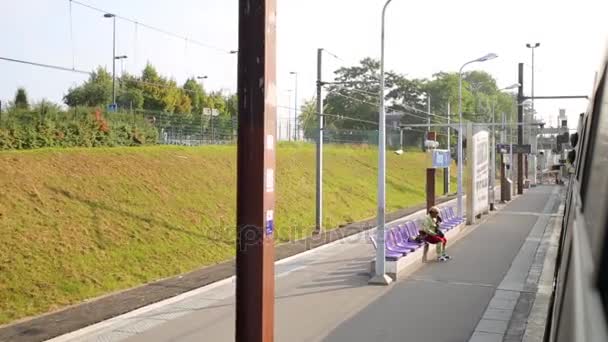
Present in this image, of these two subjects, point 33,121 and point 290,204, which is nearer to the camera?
point 33,121

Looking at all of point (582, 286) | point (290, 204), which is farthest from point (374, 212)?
point (582, 286)

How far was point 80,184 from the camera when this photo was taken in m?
16.3

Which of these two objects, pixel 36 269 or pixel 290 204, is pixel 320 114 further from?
pixel 36 269

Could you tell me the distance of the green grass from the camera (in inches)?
447

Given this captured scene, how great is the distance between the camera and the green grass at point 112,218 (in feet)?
37.2

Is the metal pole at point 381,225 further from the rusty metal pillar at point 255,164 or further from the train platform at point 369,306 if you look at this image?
the rusty metal pillar at point 255,164

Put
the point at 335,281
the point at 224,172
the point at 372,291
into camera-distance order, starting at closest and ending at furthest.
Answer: the point at 372,291
the point at 335,281
the point at 224,172

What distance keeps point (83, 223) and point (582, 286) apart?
14045 millimetres

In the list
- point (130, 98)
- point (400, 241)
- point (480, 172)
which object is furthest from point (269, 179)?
point (130, 98)

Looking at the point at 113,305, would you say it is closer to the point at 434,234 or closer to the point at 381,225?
the point at 381,225

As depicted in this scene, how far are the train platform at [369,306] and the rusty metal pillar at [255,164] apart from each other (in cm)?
392

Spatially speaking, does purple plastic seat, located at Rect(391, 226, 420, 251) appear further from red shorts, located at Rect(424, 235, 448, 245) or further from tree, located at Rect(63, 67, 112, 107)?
tree, located at Rect(63, 67, 112, 107)

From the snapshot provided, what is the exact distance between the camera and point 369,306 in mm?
9906

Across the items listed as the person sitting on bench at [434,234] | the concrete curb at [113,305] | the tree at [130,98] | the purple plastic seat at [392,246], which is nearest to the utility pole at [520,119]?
the person sitting on bench at [434,234]
